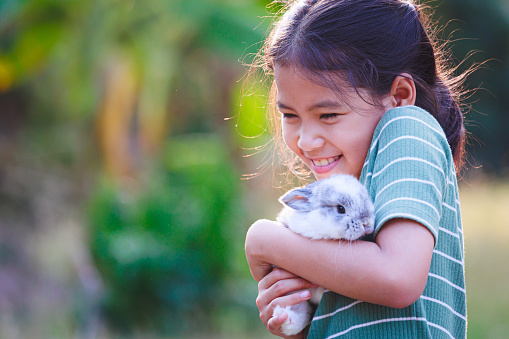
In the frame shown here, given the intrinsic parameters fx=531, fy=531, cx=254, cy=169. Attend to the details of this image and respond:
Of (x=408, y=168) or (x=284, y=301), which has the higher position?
(x=408, y=168)

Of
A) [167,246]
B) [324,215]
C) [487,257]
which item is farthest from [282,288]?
[487,257]

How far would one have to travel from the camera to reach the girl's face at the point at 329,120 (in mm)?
1768

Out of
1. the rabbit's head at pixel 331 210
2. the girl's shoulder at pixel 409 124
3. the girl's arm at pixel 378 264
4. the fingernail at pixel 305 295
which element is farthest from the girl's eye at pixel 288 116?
the fingernail at pixel 305 295

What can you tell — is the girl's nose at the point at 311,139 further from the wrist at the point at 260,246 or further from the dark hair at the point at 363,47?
the wrist at the point at 260,246

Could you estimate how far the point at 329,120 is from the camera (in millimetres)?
1786

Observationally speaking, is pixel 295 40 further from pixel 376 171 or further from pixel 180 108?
pixel 180 108

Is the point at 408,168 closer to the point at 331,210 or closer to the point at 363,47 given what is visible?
the point at 331,210

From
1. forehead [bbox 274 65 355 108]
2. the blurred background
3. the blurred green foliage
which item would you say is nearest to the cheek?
forehead [bbox 274 65 355 108]

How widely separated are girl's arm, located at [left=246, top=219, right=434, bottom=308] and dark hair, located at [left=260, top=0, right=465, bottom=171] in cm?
56

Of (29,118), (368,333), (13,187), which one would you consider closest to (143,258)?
(13,187)

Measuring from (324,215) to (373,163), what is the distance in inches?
9.0

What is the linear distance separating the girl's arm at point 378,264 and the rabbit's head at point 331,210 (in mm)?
53

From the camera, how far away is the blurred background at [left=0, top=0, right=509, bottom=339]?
530 centimetres

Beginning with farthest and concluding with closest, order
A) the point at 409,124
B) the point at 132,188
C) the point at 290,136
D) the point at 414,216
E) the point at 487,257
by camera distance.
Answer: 1. the point at 132,188
2. the point at 487,257
3. the point at 290,136
4. the point at 409,124
5. the point at 414,216
